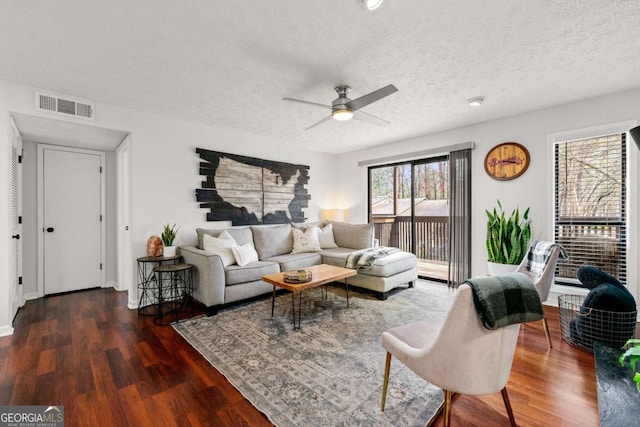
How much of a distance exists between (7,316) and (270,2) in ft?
11.8

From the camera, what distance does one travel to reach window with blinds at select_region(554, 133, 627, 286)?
3.02 m

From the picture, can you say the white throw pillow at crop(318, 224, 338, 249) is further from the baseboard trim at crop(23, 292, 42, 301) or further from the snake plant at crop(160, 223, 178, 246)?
the baseboard trim at crop(23, 292, 42, 301)

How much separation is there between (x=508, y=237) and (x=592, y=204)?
36.1 inches

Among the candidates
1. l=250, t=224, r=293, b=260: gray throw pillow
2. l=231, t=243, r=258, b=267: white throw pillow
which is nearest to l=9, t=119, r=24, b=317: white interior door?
l=231, t=243, r=258, b=267: white throw pillow

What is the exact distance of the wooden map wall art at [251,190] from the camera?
4.04 metres

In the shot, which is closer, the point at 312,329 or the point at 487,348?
the point at 487,348

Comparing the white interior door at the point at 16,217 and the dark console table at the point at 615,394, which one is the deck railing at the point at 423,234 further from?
the white interior door at the point at 16,217

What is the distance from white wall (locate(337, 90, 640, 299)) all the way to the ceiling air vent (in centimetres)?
443

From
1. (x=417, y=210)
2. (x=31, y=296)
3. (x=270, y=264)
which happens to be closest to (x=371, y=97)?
(x=270, y=264)

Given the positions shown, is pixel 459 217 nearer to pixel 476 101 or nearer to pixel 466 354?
pixel 476 101

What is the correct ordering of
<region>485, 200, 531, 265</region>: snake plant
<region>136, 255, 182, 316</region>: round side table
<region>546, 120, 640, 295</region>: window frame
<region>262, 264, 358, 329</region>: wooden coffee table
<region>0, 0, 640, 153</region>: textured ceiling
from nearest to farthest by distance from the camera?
<region>0, 0, 640, 153</region>: textured ceiling → <region>262, 264, 358, 329</region>: wooden coffee table → <region>546, 120, 640, 295</region>: window frame → <region>136, 255, 182, 316</region>: round side table → <region>485, 200, 531, 265</region>: snake plant

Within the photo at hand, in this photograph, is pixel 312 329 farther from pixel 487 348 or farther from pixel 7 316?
pixel 7 316

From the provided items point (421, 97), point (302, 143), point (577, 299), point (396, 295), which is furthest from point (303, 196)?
point (577, 299)

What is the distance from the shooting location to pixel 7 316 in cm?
261
